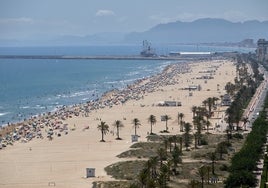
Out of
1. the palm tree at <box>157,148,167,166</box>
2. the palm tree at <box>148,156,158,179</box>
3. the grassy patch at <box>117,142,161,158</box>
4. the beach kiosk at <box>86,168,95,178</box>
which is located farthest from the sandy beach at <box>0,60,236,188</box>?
the palm tree at <box>157,148,167,166</box>

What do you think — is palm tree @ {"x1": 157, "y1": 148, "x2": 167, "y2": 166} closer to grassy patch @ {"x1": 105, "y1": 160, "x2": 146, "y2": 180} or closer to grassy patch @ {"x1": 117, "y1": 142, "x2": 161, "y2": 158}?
grassy patch @ {"x1": 105, "y1": 160, "x2": 146, "y2": 180}

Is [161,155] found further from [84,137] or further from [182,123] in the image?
[182,123]

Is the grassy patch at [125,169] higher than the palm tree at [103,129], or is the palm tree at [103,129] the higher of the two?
the palm tree at [103,129]

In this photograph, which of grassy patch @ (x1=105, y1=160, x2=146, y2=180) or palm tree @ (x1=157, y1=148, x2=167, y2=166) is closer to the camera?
grassy patch @ (x1=105, y1=160, x2=146, y2=180)

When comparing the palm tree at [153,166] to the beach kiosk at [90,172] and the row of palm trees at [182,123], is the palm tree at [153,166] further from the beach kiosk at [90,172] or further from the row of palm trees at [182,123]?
the row of palm trees at [182,123]

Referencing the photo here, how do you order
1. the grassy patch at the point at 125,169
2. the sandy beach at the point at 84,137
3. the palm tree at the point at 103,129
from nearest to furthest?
the grassy patch at the point at 125,169
the sandy beach at the point at 84,137
the palm tree at the point at 103,129

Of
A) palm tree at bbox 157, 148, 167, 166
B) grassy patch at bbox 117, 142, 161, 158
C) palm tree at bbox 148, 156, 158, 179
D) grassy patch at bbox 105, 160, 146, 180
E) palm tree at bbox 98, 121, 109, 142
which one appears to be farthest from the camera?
palm tree at bbox 98, 121, 109, 142

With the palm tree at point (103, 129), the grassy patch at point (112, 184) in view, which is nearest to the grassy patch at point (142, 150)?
the palm tree at point (103, 129)

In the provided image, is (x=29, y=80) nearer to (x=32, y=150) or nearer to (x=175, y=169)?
(x=32, y=150)

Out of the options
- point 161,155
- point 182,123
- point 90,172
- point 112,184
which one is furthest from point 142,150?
point 182,123
